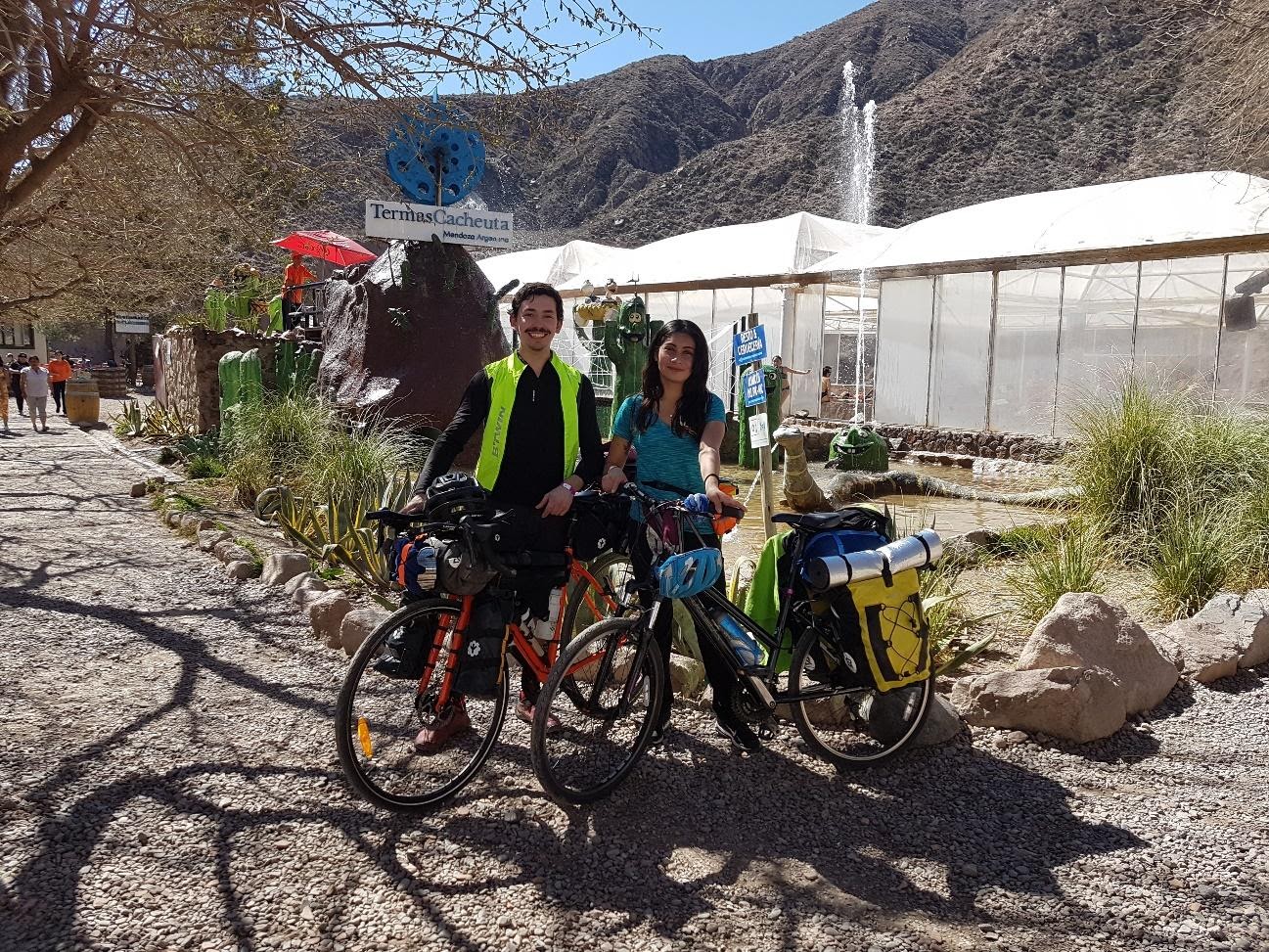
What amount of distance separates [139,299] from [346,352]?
22.5 ft

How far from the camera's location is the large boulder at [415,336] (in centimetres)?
905

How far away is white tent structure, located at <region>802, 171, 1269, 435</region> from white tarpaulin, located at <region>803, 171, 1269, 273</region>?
0.09 ft

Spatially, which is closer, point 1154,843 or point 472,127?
point 1154,843

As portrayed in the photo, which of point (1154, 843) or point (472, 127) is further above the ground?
point (472, 127)

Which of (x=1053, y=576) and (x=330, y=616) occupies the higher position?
(x=1053, y=576)

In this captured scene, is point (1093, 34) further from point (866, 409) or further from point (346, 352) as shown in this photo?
point (346, 352)

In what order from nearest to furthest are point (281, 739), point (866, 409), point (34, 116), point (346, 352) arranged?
point (281, 739)
point (34, 116)
point (346, 352)
point (866, 409)

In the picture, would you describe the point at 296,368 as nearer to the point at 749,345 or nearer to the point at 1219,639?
the point at 749,345

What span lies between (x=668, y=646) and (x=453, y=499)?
84 centimetres

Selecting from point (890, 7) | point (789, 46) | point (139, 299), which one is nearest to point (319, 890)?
point (139, 299)

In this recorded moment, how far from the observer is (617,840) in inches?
113

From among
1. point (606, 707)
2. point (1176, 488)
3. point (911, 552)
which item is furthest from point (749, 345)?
point (1176, 488)

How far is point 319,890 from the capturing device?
254 cm

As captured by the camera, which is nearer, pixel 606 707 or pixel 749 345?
pixel 606 707
